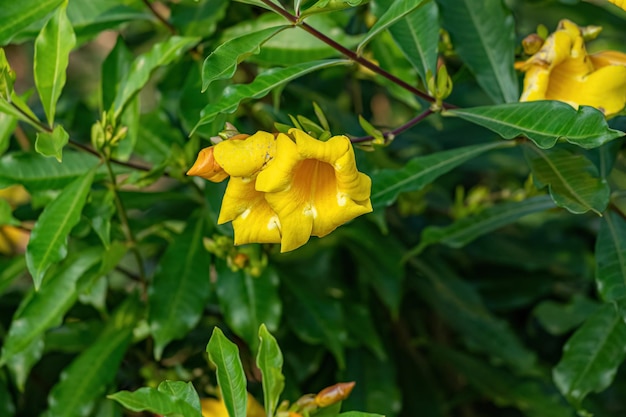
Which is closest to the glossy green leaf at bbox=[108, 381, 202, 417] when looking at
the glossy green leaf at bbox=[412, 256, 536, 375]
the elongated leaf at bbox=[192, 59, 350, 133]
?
the elongated leaf at bbox=[192, 59, 350, 133]

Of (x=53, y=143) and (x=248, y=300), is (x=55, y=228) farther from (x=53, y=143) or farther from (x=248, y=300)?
(x=248, y=300)

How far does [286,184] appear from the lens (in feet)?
2.60

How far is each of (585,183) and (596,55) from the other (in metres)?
0.16

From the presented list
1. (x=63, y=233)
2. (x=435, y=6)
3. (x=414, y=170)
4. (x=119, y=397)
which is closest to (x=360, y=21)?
(x=435, y=6)

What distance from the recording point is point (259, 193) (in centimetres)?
83

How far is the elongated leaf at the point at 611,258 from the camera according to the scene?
40.7 inches

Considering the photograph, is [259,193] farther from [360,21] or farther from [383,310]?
[383,310]

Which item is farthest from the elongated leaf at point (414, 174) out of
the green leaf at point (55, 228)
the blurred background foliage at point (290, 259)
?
the green leaf at point (55, 228)

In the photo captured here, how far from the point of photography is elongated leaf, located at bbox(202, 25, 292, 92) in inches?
33.5

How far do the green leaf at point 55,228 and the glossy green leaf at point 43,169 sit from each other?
6 cm

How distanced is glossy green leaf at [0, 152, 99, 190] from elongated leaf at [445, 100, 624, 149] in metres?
0.53

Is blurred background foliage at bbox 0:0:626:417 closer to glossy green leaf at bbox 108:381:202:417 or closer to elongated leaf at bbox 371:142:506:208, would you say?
elongated leaf at bbox 371:142:506:208

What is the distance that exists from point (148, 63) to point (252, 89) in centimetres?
25

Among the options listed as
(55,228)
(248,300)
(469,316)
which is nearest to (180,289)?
(248,300)
